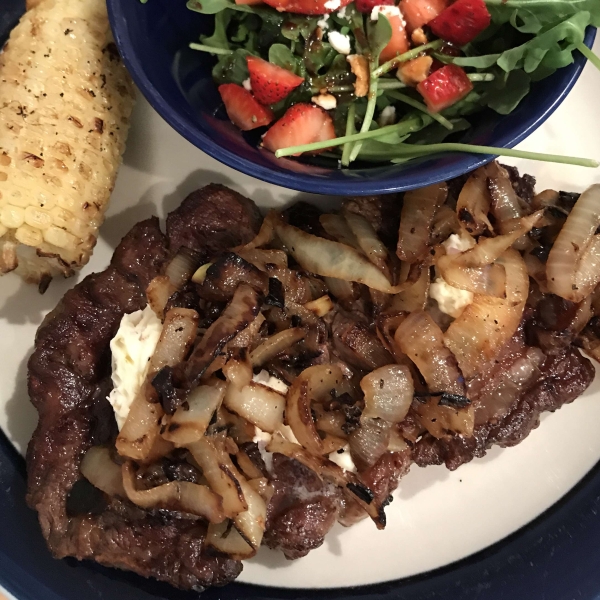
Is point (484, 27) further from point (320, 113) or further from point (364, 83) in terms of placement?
point (320, 113)

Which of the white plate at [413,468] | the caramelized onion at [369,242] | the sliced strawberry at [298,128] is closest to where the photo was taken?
the sliced strawberry at [298,128]

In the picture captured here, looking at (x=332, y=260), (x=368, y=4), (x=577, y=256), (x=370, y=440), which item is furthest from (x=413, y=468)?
(x=368, y=4)

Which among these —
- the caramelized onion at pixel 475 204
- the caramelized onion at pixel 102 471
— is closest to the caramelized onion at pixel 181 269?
the caramelized onion at pixel 102 471

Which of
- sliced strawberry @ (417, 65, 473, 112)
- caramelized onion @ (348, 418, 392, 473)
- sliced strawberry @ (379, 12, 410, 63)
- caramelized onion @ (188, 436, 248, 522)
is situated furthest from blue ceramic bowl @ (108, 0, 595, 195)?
caramelized onion @ (188, 436, 248, 522)

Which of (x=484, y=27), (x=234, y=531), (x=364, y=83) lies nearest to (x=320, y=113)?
(x=364, y=83)

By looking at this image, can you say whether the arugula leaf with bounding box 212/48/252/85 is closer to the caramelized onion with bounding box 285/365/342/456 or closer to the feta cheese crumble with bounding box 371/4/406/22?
the feta cheese crumble with bounding box 371/4/406/22

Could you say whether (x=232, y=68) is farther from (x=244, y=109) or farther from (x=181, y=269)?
(x=181, y=269)

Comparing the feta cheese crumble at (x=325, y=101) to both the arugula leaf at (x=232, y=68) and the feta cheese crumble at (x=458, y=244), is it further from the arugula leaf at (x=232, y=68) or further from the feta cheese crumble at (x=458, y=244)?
the feta cheese crumble at (x=458, y=244)
